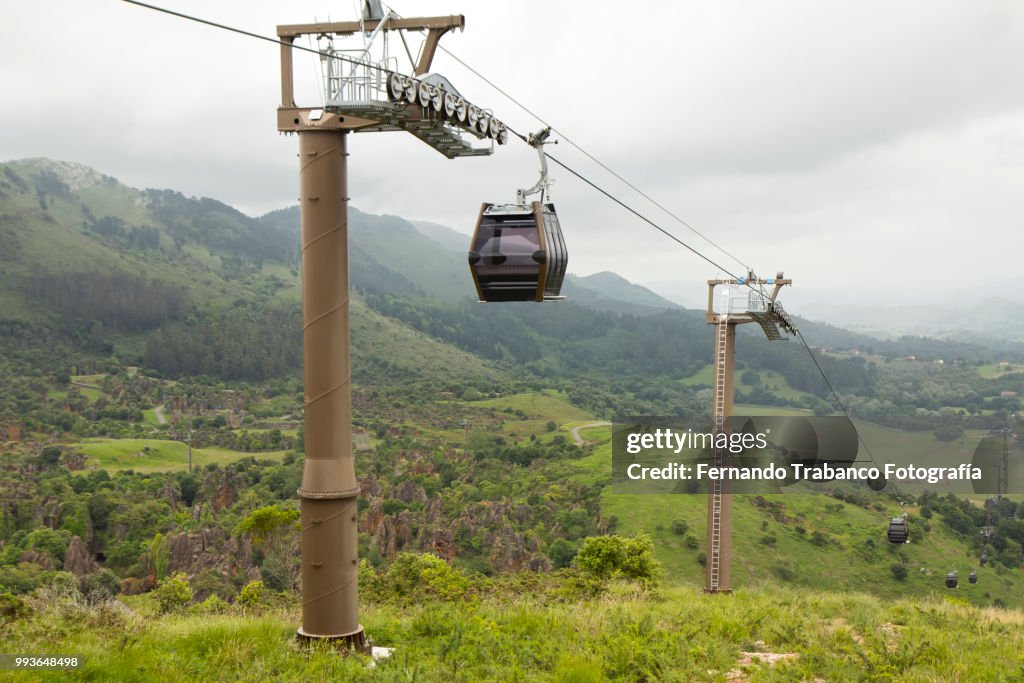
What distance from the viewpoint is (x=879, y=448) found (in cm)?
10194

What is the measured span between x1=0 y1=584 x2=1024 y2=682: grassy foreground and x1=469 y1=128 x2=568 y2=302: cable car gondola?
3716 millimetres

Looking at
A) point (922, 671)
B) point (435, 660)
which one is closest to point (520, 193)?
point (435, 660)

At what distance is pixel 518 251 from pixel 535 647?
420cm

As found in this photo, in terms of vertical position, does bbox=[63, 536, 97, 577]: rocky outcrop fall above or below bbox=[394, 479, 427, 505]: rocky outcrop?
below

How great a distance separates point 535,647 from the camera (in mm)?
7875

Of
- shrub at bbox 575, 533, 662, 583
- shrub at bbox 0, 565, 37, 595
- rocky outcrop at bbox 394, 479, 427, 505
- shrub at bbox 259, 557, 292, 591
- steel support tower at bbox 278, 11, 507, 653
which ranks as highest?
steel support tower at bbox 278, 11, 507, 653

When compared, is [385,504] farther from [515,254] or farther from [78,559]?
[515,254]

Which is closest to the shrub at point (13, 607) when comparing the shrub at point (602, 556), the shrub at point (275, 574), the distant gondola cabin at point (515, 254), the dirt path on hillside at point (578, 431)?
the distant gondola cabin at point (515, 254)

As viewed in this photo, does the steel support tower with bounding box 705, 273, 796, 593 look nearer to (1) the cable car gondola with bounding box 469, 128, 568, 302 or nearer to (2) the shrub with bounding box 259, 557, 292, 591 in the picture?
(1) the cable car gondola with bounding box 469, 128, 568, 302

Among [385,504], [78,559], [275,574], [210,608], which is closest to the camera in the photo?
[210,608]

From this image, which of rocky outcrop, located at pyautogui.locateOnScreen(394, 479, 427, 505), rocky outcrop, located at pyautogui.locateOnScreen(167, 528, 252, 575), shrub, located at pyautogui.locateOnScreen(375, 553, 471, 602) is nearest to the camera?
shrub, located at pyautogui.locateOnScreen(375, 553, 471, 602)

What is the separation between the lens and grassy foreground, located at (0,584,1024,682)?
6945 mm

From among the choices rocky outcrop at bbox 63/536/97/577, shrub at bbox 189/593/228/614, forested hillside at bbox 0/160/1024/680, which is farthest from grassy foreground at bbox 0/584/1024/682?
rocky outcrop at bbox 63/536/97/577

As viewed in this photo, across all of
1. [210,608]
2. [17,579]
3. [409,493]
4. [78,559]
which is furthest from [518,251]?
[409,493]
